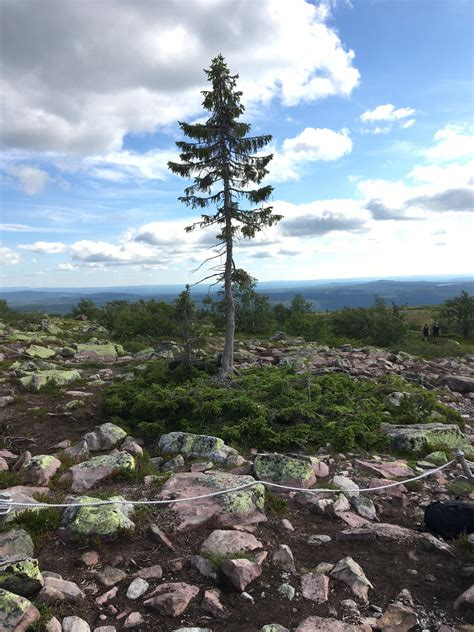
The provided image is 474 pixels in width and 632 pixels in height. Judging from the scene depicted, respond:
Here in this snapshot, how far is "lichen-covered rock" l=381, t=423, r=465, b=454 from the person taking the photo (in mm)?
8898

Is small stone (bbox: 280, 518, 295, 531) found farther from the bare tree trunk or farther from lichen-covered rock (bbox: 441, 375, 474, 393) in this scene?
lichen-covered rock (bbox: 441, 375, 474, 393)

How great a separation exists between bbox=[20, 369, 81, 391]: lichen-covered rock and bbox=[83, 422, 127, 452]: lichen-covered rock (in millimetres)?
5424

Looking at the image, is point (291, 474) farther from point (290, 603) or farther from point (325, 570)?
point (290, 603)

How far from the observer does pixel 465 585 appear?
4.66 meters

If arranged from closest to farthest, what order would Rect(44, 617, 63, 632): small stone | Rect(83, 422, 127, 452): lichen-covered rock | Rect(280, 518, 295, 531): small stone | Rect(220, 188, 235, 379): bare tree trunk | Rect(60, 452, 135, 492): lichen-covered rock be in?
Rect(44, 617, 63, 632): small stone
Rect(280, 518, 295, 531): small stone
Rect(60, 452, 135, 492): lichen-covered rock
Rect(83, 422, 127, 452): lichen-covered rock
Rect(220, 188, 235, 379): bare tree trunk

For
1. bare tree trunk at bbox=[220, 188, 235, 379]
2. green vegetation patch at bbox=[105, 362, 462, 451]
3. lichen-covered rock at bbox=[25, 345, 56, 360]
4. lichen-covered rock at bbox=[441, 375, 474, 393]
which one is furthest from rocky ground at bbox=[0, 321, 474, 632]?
lichen-covered rock at bbox=[25, 345, 56, 360]

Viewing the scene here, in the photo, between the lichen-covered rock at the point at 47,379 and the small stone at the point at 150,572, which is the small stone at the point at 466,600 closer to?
the small stone at the point at 150,572

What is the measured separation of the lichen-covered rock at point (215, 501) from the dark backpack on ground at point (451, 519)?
2464 mm

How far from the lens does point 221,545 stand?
5.09 metres

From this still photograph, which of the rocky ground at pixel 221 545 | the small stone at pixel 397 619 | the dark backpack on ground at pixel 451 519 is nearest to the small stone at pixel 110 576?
the rocky ground at pixel 221 545

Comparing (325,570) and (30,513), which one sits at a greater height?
(30,513)

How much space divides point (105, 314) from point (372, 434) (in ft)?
115

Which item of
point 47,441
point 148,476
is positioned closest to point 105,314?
point 47,441

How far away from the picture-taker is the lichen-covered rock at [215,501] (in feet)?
18.8
